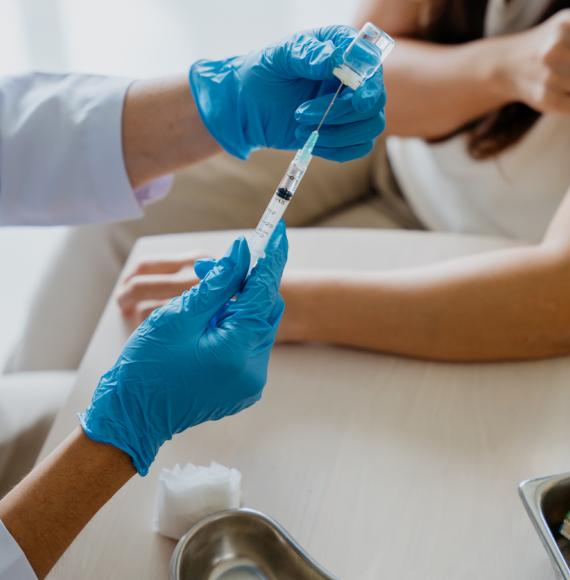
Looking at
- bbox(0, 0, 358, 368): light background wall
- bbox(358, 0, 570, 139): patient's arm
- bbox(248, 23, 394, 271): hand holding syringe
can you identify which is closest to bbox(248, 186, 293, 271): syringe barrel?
bbox(248, 23, 394, 271): hand holding syringe

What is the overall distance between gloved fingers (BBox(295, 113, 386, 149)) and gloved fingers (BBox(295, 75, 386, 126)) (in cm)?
1

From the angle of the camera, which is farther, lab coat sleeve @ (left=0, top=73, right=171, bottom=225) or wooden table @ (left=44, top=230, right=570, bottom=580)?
lab coat sleeve @ (left=0, top=73, right=171, bottom=225)

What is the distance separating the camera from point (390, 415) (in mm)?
827

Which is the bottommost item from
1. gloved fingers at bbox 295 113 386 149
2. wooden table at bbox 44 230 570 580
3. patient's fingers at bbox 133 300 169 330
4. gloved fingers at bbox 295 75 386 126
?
wooden table at bbox 44 230 570 580

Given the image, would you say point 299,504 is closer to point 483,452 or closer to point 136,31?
point 483,452

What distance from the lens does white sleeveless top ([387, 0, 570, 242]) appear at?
3.81ft

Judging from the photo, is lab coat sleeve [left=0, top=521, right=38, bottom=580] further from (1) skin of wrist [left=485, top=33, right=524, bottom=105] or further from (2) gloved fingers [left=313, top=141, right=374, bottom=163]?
(1) skin of wrist [left=485, top=33, right=524, bottom=105]

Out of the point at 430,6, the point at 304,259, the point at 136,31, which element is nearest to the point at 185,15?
the point at 136,31

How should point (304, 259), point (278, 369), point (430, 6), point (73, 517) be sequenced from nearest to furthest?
point (73, 517), point (278, 369), point (304, 259), point (430, 6)

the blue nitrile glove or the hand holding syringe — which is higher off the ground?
the hand holding syringe

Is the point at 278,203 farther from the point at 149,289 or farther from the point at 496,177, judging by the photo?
the point at 496,177

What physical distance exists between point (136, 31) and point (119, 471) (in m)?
2.30

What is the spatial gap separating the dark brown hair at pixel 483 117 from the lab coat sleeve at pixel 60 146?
0.56 meters

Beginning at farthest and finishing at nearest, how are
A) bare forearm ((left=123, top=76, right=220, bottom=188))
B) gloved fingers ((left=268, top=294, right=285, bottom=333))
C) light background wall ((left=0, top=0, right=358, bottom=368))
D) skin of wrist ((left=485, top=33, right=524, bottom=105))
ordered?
1. light background wall ((left=0, top=0, right=358, bottom=368))
2. skin of wrist ((left=485, top=33, right=524, bottom=105))
3. bare forearm ((left=123, top=76, right=220, bottom=188))
4. gloved fingers ((left=268, top=294, right=285, bottom=333))
